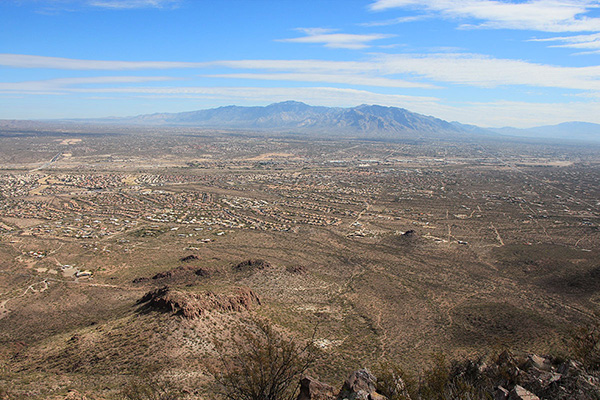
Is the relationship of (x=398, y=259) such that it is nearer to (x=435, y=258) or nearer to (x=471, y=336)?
(x=435, y=258)

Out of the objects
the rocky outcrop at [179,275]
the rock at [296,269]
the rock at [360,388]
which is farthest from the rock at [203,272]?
the rock at [360,388]

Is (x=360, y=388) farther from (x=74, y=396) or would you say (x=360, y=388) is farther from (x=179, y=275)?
(x=179, y=275)

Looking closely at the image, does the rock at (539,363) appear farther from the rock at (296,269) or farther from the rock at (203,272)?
the rock at (203,272)

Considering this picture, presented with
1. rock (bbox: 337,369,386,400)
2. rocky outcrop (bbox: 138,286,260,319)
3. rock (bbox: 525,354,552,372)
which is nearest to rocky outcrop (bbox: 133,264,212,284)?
rocky outcrop (bbox: 138,286,260,319)

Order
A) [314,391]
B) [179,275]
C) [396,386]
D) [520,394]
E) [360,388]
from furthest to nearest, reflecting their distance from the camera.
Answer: [179,275]
[314,391]
[360,388]
[396,386]
[520,394]

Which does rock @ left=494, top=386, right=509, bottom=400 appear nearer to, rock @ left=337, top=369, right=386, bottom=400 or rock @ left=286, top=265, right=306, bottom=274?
rock @ left=337, top=369, right=386, bottom=400

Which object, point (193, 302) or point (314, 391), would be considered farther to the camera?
point (193, 302)

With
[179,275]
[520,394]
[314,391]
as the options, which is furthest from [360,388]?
[179,275]
